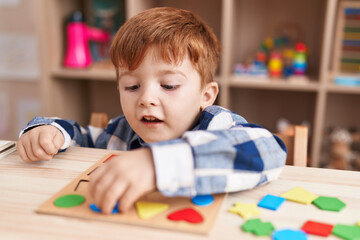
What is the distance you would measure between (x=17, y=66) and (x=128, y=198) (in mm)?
2191

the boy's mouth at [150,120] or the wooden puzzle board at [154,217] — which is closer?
the wooden puzzle board at [154,217]

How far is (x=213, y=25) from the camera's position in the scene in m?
2.12

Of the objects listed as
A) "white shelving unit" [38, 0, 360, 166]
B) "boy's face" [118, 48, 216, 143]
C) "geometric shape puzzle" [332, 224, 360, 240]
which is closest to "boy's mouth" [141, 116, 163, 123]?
"boy's face" [118, 48, 216, 143]

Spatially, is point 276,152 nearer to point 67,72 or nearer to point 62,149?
point 62,149

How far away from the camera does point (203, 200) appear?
529 millimetres

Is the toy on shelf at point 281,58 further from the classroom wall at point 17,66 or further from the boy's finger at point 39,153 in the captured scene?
the boy's finger at point 39,153

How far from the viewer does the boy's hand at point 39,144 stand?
0.68 metres

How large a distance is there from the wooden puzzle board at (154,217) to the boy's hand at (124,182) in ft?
0.05

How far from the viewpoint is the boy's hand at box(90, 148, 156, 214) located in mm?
488

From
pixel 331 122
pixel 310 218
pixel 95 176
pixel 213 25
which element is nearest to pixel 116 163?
pixel 95 176

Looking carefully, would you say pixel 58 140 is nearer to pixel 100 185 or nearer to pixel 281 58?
pixel 100 185

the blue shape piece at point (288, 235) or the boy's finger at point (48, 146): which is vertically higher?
the boy's finger at point (48, 146)

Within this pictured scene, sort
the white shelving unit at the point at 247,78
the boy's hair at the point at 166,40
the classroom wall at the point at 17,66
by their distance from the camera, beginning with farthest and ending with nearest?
the classroom wall at the point at 17,66
the white shelving unit at the point at 247,78
the boy's hair at the point at 166,40

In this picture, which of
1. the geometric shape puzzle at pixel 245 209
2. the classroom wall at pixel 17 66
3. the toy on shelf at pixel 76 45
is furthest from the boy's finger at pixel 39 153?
the classroom wall at pixel 17 66
